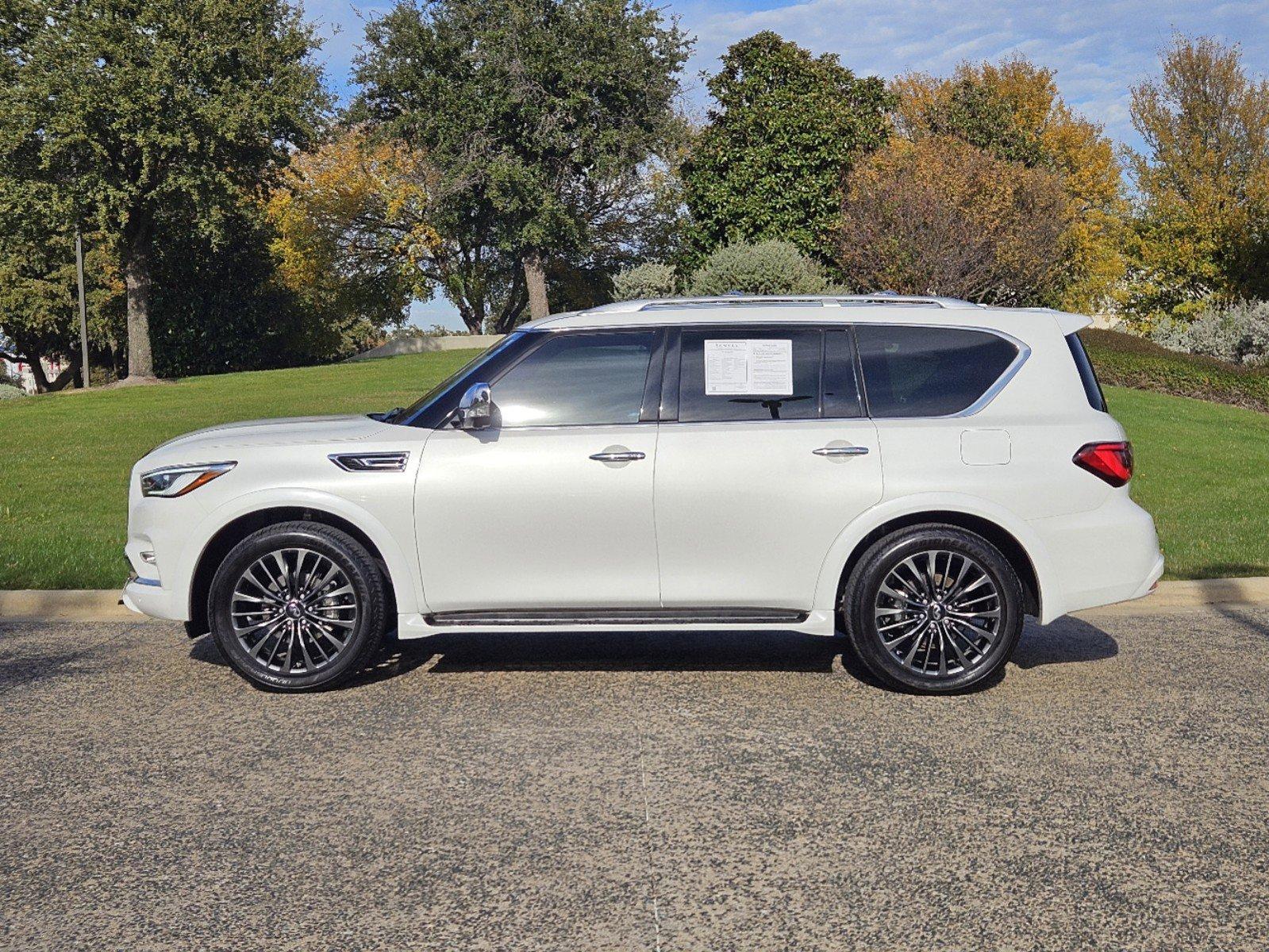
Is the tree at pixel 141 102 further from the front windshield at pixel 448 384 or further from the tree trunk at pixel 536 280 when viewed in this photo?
the front windshield at pixel 448 384

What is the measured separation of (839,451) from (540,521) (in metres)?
1.47

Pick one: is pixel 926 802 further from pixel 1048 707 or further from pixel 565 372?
pixel 565 372

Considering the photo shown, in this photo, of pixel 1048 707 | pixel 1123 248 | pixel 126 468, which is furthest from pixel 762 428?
pixel 1123 248

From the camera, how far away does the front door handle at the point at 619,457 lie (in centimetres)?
605

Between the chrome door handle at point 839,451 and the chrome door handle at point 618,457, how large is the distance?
2.78 ft

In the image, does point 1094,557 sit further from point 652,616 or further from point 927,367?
point 652,616

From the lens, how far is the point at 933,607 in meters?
6.07

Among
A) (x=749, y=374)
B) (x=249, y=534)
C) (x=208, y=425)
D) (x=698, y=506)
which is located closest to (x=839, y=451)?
(x=749, y=374)

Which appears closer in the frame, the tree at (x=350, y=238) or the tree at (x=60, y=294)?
the tree at (x=60, y=294)

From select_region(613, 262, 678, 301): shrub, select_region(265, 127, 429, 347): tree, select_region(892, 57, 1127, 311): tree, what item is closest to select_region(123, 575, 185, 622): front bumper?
select_region(613, 262, 678, 301): shrub

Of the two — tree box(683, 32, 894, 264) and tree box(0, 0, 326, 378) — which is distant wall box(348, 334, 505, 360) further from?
tree box(683, 32, 894, 264)

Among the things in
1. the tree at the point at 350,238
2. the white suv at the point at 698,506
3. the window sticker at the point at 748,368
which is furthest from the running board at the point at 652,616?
the tree at the point at 350,238

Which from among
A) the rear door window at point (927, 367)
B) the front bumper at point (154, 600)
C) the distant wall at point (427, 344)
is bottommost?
the front bumper at point (154, 600)

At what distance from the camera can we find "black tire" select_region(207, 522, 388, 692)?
241 inches
